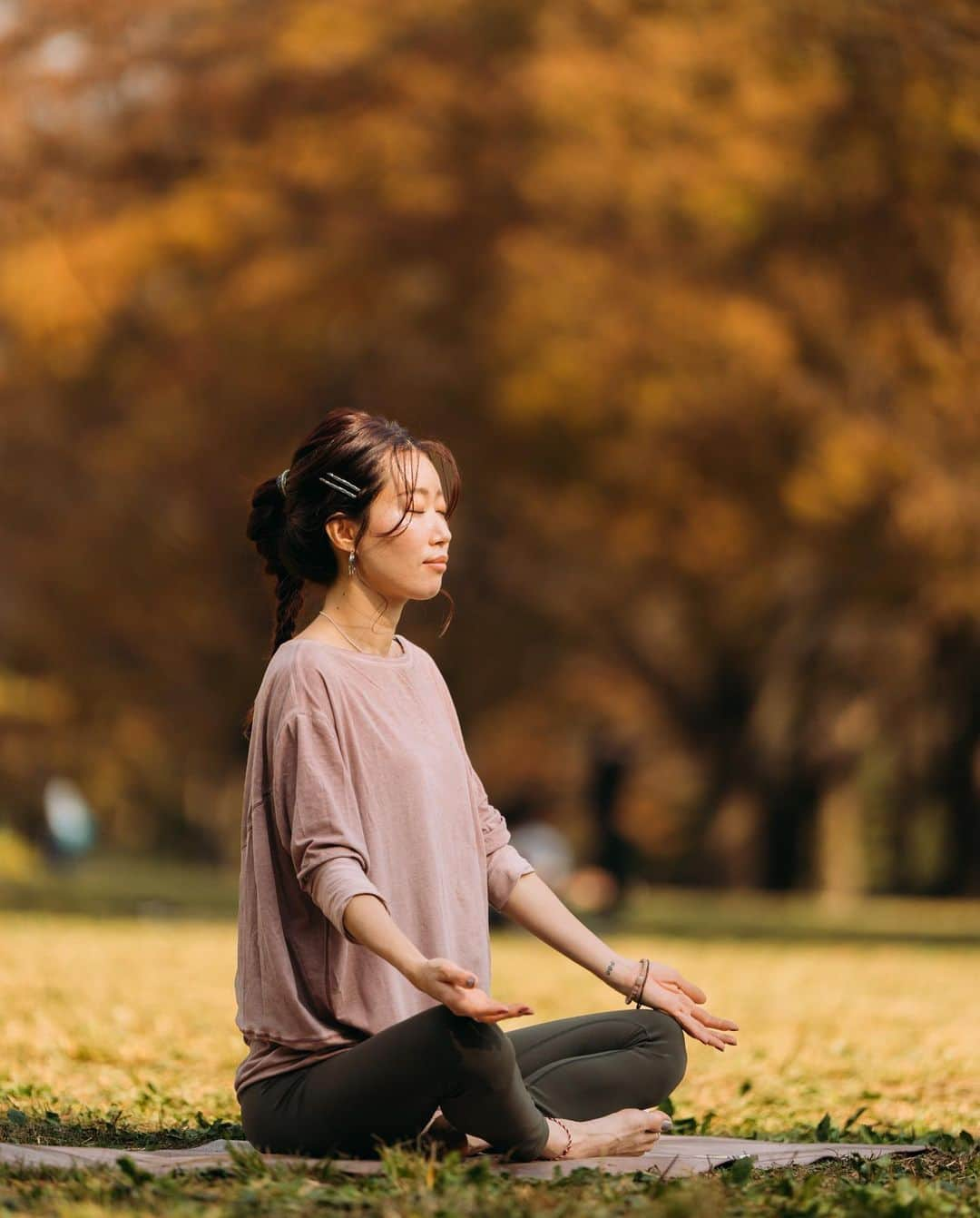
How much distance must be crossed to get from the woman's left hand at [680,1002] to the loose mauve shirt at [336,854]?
0.39 meters

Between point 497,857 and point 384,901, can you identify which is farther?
point 497,857

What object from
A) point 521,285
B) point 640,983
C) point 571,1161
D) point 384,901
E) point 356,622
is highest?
point 521,285

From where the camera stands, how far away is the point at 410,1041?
4.62m

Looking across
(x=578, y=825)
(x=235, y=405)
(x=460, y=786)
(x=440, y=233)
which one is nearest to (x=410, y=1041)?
(x=460, y=786)

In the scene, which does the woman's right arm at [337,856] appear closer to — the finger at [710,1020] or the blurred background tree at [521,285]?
the finger at [710,1020]

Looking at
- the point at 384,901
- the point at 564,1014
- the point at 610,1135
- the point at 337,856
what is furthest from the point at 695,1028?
the point at 564,1014

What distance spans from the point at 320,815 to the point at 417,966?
18.4 inches

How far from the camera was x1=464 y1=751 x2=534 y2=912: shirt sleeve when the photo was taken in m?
5.22

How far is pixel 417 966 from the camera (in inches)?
176

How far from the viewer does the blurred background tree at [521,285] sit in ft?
57.8

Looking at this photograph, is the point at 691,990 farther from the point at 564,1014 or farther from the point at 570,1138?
the point at 564,1014

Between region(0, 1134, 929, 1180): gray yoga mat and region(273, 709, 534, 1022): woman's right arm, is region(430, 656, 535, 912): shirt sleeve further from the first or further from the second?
region(0, 1134, 929, 1180): gray yoga mat

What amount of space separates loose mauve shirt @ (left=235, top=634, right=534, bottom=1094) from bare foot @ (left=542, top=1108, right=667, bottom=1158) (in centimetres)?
40

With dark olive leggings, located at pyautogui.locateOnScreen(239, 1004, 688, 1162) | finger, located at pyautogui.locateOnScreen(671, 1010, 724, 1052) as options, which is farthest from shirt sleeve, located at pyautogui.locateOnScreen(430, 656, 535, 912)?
finger, located at pyautogui.locateOnScreen(671, 1010, 724, 1052)
